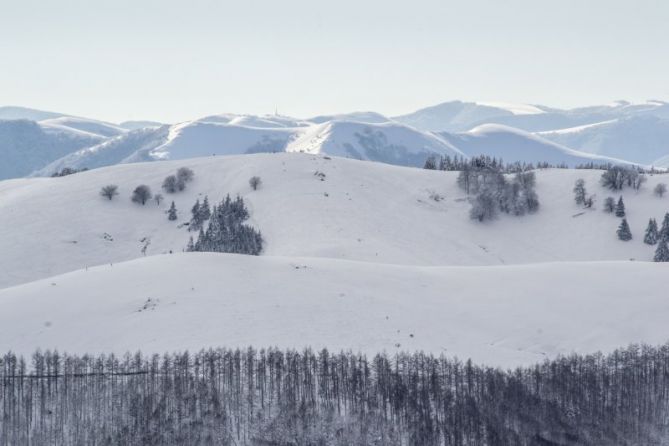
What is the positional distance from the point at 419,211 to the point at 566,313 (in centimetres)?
8186

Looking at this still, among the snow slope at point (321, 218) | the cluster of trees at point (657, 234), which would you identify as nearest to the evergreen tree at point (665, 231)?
the cluster of trees at point (657, 234)

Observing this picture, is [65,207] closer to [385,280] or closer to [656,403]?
[385,280]

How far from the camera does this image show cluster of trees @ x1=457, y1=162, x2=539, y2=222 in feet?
531

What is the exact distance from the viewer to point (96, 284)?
8169 centimetres

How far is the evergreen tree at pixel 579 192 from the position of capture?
531 ft

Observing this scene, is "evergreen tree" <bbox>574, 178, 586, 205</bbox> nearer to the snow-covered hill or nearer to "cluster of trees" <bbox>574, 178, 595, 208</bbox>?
"cluster of trees" <bbox>574, 178, 595, 208</bbox>

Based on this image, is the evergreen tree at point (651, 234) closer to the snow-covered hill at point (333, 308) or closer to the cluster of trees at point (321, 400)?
the snow-covered hill at point (333, 308)

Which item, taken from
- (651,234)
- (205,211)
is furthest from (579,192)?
(205,211)

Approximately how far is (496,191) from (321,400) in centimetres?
11055

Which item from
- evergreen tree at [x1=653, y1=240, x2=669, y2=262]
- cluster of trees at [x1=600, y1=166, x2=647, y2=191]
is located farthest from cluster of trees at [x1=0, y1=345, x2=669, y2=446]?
cluster of trees at [x1=600, y1=166, x2=647, y2=191]

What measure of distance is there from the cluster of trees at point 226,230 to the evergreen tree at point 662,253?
61.5m

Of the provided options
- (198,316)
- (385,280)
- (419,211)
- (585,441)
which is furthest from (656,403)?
(419,211)

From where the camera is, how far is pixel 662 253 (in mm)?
138000

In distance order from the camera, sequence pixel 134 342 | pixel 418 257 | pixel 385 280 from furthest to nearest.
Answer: pixel 418 257, pixel 385 280, pixel 134 342
